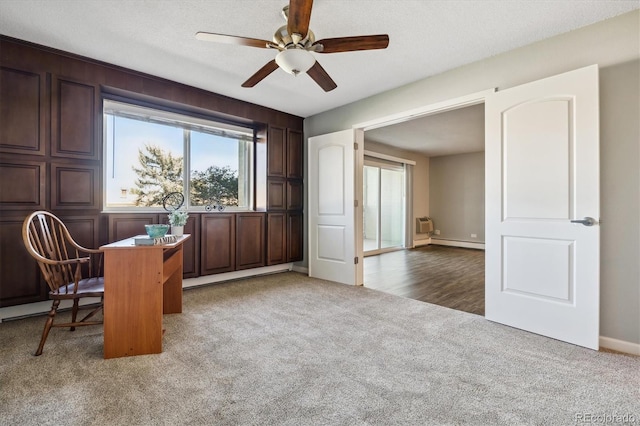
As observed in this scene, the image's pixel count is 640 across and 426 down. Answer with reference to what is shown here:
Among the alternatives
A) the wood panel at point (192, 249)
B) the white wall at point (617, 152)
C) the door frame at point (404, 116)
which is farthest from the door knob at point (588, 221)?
the wood panel at point (192, 249)

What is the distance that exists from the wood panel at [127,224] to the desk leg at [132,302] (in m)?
1.34

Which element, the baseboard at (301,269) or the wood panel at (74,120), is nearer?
the wood panel at (74,120)

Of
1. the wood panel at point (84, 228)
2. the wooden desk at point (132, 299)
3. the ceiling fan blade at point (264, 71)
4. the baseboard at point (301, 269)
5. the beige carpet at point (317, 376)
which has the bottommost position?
the beige carpet at point (317, 376)

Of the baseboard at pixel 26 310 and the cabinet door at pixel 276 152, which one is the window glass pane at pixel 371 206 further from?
the baseboard at pixel 26 310

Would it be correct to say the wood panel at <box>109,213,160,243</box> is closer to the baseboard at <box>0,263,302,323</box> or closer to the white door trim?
the baseboard at <box>0,263,302,323</box>

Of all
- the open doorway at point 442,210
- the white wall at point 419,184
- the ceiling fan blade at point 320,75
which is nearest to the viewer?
the ceiling fan blade at point 320,75

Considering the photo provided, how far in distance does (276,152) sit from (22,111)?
280 cm

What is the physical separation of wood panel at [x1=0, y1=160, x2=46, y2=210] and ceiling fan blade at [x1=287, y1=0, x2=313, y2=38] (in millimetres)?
2697

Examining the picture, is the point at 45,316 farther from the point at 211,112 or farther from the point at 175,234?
the point at 211,112

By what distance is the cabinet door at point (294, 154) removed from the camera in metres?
4.72

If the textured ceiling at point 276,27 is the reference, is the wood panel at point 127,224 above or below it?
below

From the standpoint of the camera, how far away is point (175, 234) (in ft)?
8.90

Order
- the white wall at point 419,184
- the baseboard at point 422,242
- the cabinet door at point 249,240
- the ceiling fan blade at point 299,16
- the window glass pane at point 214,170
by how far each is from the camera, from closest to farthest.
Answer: the ceiling fan blade at point 299,16 < the window glass pane at point 214,170 < the cabinet door at point 249,240 < the white wall at point 419,184 < the baseboard at point 422,242

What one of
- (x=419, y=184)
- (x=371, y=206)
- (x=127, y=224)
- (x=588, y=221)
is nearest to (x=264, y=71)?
(x=127, y=224)
